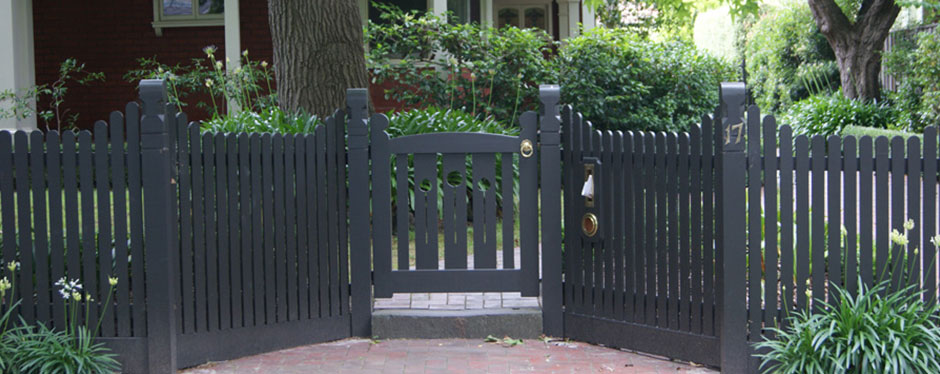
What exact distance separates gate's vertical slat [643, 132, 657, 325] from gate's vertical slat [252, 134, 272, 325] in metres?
2.22

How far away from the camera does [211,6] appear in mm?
16266

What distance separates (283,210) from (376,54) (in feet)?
24.5

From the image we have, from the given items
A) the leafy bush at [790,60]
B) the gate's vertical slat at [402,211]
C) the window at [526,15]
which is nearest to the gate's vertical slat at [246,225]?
the gate's vertical slat at [402,211]

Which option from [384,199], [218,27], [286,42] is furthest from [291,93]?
[218,27]

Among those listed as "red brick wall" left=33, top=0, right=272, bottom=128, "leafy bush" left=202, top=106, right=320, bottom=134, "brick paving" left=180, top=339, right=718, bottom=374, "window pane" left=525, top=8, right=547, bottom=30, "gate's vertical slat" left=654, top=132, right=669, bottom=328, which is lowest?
"brick paving" left=180, top=339, right=718, bottom=374

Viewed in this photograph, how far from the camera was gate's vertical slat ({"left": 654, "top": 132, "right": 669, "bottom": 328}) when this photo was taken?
18.4 ft

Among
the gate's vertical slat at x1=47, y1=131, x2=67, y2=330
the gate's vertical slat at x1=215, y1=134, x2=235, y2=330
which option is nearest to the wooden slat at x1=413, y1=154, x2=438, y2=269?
the gate's vertical slat at x1=215, y1=134, x2=235, y2=330

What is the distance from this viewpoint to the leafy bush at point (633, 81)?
13.5m

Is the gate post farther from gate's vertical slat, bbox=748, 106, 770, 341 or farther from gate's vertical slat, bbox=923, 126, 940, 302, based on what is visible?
gate's vertical slat, bbox=923, 126, 940, 302

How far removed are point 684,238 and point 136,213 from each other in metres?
3.07

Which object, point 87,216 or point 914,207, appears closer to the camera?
point 914,207

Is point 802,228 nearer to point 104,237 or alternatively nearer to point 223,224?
point 223,224

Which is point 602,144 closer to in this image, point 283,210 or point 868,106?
point 283,210

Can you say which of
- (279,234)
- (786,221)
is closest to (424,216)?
(279,234)
